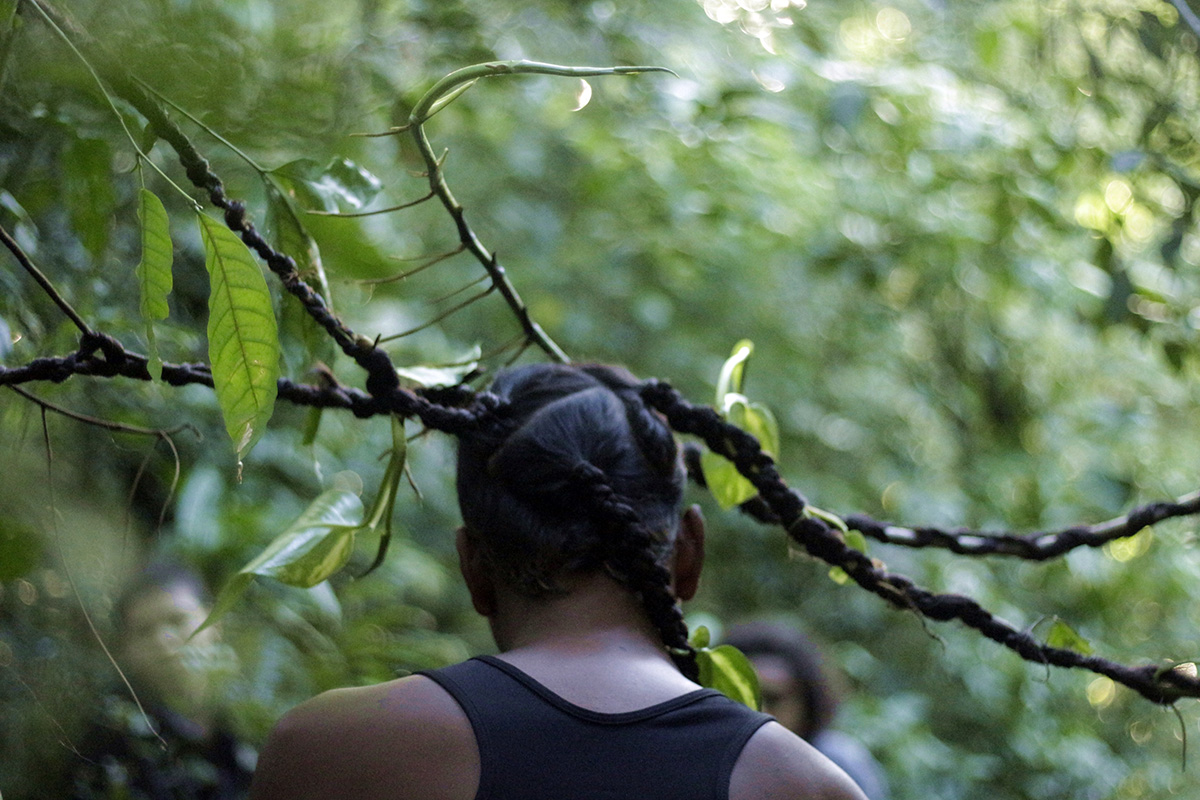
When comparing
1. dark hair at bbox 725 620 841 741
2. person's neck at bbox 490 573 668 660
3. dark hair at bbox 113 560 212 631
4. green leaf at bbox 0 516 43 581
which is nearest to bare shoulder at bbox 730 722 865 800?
person's neck at bbox 490 573 668 660

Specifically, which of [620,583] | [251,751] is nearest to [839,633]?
[251,751]

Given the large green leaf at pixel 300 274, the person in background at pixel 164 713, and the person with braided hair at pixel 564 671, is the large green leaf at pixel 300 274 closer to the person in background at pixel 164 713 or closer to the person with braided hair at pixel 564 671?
the person with braided hair at pixel 564 671

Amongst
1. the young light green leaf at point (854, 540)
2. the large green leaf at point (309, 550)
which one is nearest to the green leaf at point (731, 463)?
the young light green leaf at point (854, 540)

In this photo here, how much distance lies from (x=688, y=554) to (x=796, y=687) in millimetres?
1419

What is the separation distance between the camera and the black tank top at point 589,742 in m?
0.68

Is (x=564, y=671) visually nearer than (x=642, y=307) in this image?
Yes

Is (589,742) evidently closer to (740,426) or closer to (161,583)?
(740,426)

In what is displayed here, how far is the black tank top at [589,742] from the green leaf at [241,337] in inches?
9.8

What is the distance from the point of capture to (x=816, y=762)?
73 centimetres

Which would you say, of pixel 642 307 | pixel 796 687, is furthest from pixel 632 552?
pixel 642 307

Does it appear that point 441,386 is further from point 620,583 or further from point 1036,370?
point 1036,370

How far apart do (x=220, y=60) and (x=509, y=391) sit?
38 centimetres

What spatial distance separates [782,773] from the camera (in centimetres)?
71

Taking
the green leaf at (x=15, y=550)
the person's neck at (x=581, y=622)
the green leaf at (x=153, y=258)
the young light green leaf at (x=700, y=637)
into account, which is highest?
the green leaf at (x=153, y=258)
